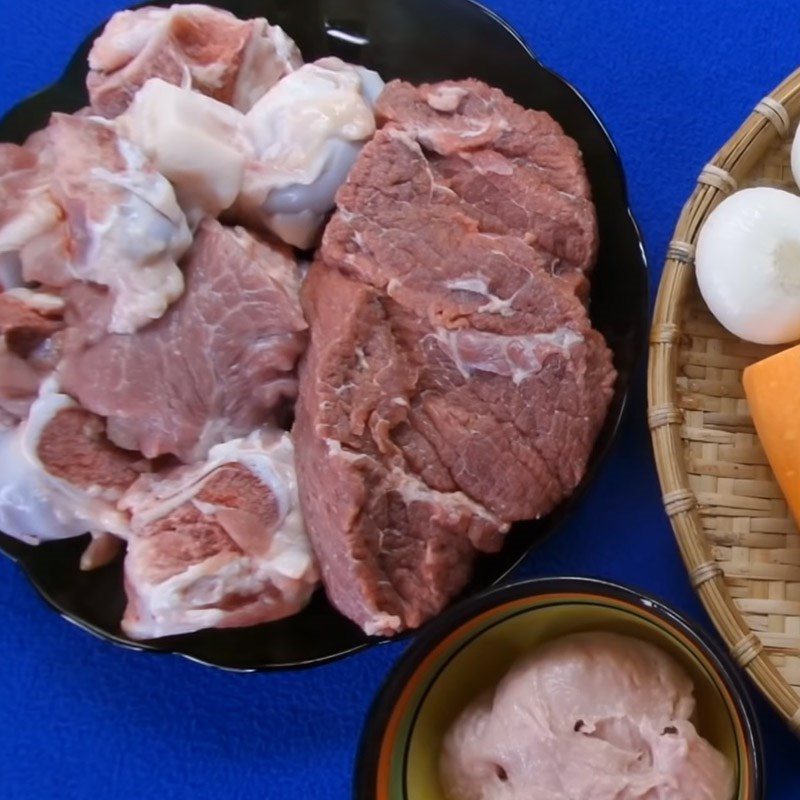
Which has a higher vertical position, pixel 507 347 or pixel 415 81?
pixel 415 81

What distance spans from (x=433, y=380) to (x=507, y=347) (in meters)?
0.10

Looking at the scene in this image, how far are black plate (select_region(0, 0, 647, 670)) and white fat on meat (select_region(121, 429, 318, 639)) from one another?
0.07 meters

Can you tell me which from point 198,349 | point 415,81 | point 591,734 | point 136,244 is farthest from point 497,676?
point 415,81

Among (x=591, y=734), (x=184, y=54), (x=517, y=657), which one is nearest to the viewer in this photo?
(x=591, y=734)

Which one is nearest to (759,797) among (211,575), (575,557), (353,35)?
(575,557)

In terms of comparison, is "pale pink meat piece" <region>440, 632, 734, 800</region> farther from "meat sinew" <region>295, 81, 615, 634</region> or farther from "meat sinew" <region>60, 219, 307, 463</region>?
"meat sinew" <region>60, 219, 307, 463</region>

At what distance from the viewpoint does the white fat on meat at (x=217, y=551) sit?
125 cm

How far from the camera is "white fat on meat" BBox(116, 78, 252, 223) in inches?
50.1

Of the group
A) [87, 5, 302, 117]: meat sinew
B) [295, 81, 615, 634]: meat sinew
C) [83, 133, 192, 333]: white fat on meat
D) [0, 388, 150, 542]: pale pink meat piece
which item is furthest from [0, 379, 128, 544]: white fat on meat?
[87, 5, 302, 117]: meat sinew

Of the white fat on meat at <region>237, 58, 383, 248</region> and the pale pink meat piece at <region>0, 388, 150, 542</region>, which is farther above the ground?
the white fat on meat at <region>237, 58, 383, 248</region>

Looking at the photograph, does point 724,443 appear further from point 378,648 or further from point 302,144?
point 302,144

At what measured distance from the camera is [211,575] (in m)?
1.25

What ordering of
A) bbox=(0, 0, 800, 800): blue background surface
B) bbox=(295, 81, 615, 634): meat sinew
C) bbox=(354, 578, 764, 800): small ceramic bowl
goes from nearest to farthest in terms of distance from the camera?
1. bbox=(354, 578, 764, 800): small ceramic bowl
2. bbox=(295, 81, 615, 634): meat sinew
3. bbox=(0, 0, 800, 800): blue background surface

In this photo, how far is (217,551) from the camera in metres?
1.26
